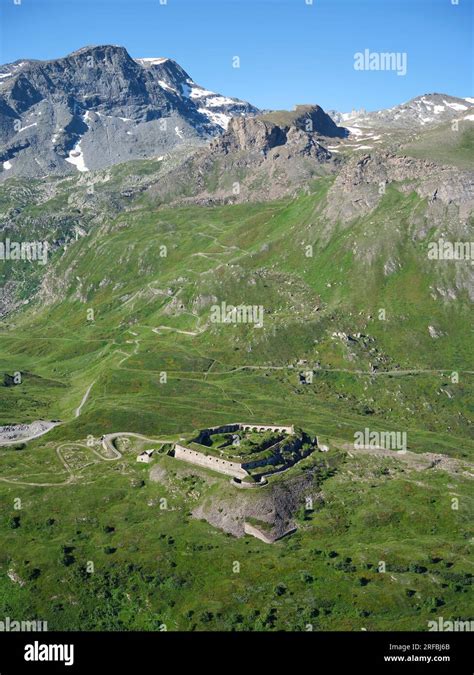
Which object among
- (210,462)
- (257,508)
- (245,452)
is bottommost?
(257,508)

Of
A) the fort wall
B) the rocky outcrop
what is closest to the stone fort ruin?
the fort wall

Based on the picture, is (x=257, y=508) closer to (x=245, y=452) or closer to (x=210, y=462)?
(x=245, y=452)

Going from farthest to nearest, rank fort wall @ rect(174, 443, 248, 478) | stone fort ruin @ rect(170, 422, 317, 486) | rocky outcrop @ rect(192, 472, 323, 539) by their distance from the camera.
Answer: stone fort ruin @ rect(170, 422, 317, 486)
fort wall @ rect(174, 443, 248, 478)
rocky outcrop @ rect(192, 472, 323, 539)

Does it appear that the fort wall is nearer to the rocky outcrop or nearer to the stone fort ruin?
the stone fort ruin

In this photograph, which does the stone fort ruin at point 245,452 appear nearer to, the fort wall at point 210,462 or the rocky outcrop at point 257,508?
the fort wall at point 210,462

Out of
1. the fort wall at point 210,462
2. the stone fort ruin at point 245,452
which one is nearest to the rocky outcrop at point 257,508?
the stone fort ruin at point 245,452

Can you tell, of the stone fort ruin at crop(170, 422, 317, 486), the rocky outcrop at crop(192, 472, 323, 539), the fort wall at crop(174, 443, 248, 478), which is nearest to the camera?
the rocky outcrop at crop(192, 472, 323, 539)

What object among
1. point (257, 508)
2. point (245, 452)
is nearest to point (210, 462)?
point (245, 452)

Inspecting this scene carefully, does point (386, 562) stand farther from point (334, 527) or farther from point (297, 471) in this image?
point (297, 471)

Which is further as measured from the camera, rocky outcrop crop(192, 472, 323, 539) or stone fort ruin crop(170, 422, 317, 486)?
stone fort ruin crop(170, 422, 317, 486)
